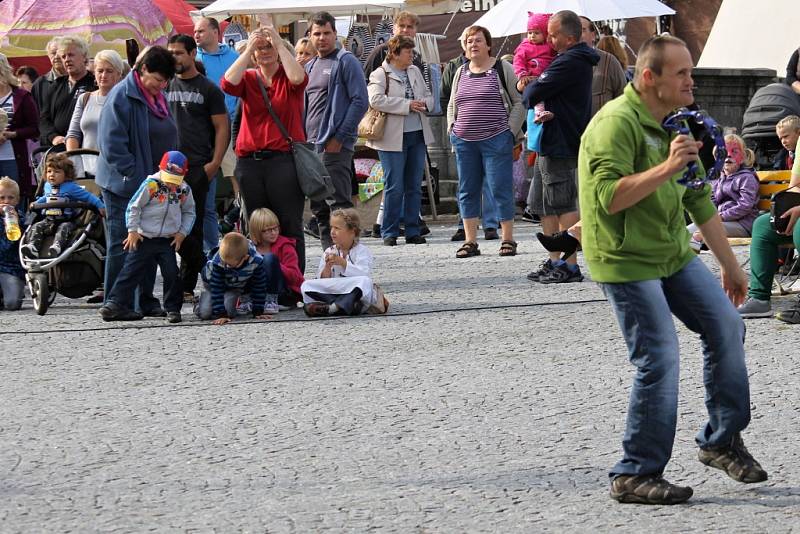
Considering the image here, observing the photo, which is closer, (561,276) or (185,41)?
(185,41)

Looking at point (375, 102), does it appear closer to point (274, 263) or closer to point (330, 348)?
point (274, 263)

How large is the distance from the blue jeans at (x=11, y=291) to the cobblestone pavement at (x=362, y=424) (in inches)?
23.6

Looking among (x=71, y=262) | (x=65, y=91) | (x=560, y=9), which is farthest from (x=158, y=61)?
(x=560, y=9)

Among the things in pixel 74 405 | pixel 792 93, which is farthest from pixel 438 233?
pixel 74 405

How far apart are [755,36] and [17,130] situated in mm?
11490

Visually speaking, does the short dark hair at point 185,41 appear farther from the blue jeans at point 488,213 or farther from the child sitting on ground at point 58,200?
the blue jeans at point 488,213

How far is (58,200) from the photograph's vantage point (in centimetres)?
1088

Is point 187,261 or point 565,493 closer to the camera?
point 565,493

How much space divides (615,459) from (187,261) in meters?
5.40

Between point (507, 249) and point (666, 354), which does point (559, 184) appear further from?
point (666, 354)

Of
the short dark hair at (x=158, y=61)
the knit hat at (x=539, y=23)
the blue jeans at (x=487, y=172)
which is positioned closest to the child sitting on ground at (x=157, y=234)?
the short dark hair at (x=158, y=61)

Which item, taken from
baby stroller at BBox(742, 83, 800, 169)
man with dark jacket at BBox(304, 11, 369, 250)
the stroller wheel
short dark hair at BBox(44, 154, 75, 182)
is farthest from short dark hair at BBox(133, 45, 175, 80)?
baby stroller at BBox(742, 83, 800, 169)

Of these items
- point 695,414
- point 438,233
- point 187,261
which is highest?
point 695,414

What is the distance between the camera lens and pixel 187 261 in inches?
425
